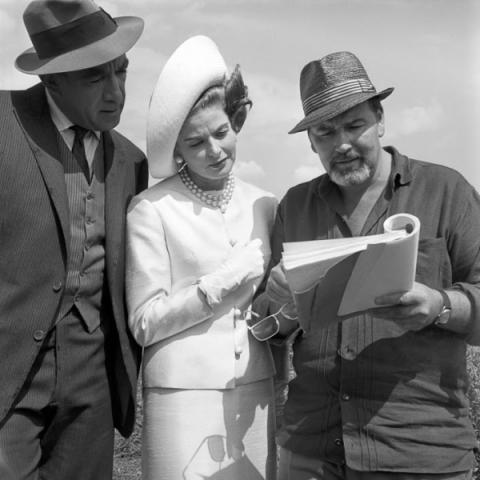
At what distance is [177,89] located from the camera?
10.2ft

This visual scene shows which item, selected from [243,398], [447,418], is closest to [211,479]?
[243,398]

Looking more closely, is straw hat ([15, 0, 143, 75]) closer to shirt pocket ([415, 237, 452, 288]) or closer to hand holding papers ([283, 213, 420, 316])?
hand holding papers ([283, 213, 420, 316])

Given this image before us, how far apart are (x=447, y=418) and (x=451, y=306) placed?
0.41m

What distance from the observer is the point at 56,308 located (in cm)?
313

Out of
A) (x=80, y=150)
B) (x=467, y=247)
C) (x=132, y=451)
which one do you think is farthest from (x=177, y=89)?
(x=132, y=451)

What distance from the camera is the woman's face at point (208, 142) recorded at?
124 inches

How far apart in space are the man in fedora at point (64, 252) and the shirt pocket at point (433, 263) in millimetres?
1224

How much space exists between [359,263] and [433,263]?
1.42 ft

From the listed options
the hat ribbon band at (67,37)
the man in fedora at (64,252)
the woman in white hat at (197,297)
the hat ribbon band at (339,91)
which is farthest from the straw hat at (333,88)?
the hat ribbon band at (67,37)

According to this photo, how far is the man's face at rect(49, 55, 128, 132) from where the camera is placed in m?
3.22

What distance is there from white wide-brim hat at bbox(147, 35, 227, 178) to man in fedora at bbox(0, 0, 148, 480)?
213mm

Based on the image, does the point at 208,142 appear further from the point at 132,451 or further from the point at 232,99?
the point at 132,451

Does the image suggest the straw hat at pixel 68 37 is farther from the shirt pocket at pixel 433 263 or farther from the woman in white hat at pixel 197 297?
the shirt pocket at pixel 433 263

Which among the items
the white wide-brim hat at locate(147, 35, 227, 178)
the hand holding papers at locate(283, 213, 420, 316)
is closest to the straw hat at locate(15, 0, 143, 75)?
the white wide-brim hat at locate(147, 35, 227, 178)
